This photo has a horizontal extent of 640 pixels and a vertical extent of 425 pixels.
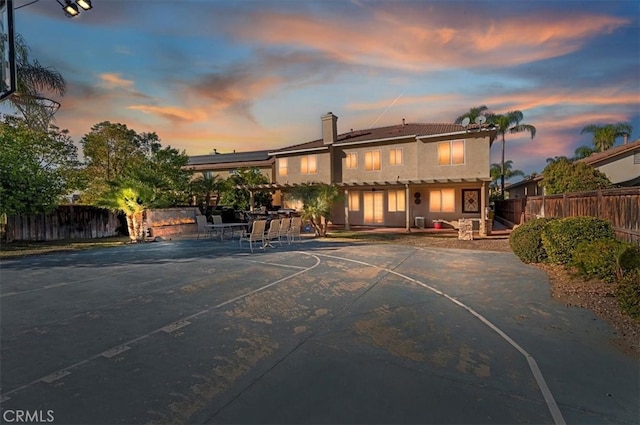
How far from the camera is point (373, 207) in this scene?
79.3ft

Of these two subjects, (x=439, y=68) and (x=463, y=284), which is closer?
(x=463, y=284)

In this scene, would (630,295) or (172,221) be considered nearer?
(630,295)

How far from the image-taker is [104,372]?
3.42 metres

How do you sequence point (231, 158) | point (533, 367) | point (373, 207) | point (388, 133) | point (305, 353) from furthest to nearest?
point (231, 158)
point (373, 207)
point (388, 133)
point (305, 353)
point (533, 367)

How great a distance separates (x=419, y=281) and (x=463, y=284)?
947mm

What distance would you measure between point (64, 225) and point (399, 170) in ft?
63.8

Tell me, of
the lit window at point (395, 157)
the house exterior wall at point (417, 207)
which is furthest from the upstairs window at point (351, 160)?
the lit window at point (395, 157)

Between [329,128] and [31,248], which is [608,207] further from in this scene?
[31,248]

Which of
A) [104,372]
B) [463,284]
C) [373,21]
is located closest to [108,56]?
[373,21]

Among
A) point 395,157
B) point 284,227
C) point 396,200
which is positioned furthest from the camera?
point 396,200

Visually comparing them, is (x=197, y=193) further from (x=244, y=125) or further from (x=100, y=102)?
(x=100, y=102)

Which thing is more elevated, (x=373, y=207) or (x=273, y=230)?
(x=373, y=207)

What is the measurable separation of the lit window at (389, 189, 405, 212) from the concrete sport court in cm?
1545

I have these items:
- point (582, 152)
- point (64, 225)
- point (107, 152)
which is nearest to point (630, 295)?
point (64, 225)
